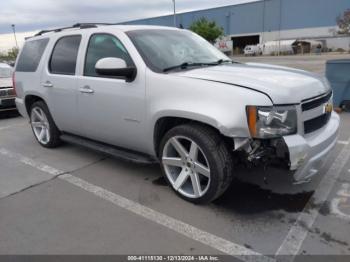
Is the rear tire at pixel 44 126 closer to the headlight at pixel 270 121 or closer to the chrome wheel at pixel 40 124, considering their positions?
the chrome wheel at pixel 40 124

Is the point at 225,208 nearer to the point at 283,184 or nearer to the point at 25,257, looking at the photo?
the point at 283,184

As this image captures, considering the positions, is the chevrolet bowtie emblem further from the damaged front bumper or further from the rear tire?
the rear tire

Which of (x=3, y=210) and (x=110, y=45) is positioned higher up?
(x=110, y=45)

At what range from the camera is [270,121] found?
2.98 metres

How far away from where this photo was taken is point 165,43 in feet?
13.6

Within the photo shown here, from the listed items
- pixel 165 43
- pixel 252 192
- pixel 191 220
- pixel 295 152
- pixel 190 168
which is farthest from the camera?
pixel 165 43

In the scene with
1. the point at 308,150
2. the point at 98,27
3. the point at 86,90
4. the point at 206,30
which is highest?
the point at 206,30

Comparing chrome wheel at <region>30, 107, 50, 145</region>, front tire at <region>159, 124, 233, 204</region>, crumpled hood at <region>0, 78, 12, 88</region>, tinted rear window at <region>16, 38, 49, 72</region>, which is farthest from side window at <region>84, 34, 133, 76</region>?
crumpled hood at <region>0, 78, 12, 88</region>

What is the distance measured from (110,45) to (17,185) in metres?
2.10

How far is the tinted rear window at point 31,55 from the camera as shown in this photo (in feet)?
17.8

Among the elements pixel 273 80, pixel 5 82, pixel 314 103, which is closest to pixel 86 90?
pixel 273 80

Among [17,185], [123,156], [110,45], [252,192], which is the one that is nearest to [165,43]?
[110,45]

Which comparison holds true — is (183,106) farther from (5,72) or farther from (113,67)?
(5,72)

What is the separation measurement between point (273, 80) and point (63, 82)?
2914mm
